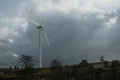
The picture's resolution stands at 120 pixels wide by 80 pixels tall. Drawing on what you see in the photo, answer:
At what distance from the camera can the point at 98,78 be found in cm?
13938

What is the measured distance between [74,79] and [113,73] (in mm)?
18067

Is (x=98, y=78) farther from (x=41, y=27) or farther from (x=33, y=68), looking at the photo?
(x=33, y=68)

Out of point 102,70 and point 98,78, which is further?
point 102,70

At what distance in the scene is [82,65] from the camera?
582ft

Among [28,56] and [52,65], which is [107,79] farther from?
[28,56]

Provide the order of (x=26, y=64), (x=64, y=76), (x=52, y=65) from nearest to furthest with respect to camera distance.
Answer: (x=64, y=76) → (x=52, y=65) → (x=26, y=64)

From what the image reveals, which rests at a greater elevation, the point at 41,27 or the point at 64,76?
the point at 41,27

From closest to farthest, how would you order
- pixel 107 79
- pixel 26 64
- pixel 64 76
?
pixel 107 79 < pixel 64 76 < pixel 26 64

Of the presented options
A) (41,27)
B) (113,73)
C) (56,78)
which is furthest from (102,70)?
(41,27)

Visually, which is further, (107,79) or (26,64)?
(26,64)

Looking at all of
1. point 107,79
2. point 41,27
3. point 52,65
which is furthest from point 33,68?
point 107,79

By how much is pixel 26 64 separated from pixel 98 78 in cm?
5698

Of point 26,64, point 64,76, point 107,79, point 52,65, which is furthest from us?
point 26,64

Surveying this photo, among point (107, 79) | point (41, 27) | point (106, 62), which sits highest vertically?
point (41, 27)
